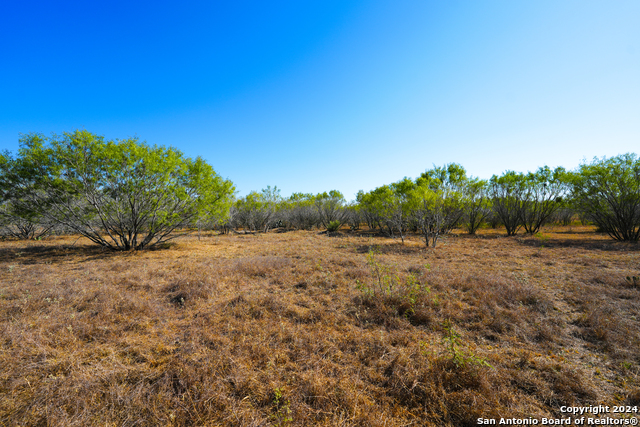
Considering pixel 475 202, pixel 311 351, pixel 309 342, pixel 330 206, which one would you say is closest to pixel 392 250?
pixel 309 342

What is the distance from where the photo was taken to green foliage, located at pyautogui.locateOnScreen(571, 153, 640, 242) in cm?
1755

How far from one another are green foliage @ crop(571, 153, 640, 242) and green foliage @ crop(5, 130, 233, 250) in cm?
3218

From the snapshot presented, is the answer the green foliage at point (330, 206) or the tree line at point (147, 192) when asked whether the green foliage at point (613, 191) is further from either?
the green foliage at point (330, 206)

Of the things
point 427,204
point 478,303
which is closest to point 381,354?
point 478,303

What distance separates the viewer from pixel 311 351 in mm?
3975

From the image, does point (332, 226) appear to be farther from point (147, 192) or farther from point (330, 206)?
point (147, 192)

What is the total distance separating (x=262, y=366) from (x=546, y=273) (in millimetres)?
11498

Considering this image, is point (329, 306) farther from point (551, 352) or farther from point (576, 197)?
point (576, 197)

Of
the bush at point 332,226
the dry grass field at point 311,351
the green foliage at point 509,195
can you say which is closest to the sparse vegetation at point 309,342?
the dry grass field at point 311,351

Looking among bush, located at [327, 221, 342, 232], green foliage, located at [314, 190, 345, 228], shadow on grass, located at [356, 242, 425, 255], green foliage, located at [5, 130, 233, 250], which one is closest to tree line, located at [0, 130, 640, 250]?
green foliage, located at [5, 130, 233, 250]

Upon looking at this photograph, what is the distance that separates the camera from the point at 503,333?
4633 millimetres

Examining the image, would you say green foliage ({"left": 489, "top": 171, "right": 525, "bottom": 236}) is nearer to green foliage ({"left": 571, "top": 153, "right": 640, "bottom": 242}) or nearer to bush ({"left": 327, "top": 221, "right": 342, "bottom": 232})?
green foliage ({"left": 571, "top": 153, "right": 640, "bottom": 242})

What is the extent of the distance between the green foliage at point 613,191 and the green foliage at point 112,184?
32.2m

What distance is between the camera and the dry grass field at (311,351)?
277cm
